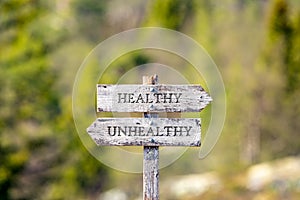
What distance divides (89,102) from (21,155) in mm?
6146

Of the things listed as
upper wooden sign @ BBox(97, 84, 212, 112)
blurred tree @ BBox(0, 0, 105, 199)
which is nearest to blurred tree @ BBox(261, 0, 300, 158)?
blurred tree @ BBox(0, 0, 105, 199)

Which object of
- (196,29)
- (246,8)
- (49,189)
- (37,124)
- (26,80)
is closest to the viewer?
(26,80)

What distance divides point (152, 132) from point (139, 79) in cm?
1284

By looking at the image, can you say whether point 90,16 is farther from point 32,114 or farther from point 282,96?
point 32,114

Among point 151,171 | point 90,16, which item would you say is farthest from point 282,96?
point 151,171

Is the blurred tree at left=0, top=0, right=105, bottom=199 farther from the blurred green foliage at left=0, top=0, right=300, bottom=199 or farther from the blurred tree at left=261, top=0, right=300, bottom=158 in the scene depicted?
the blurred tree at left=261, top=0, right=300, bottom=158

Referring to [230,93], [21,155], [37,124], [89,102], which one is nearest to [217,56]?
[230,93]

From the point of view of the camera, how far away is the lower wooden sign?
498cm

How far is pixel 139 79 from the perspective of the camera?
17812 mm

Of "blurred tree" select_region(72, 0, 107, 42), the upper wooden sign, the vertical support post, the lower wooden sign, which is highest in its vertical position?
"blurred tree" select_region(72, 0, 107, 42)

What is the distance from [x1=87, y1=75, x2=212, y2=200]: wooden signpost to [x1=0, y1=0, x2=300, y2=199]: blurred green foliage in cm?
1077

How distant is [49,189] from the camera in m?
20.3

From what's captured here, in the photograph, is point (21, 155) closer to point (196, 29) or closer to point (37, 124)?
point (37, 124)

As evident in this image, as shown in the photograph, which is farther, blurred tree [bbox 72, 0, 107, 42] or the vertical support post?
blurred tree [bbox 72, 0, 107, 42]
